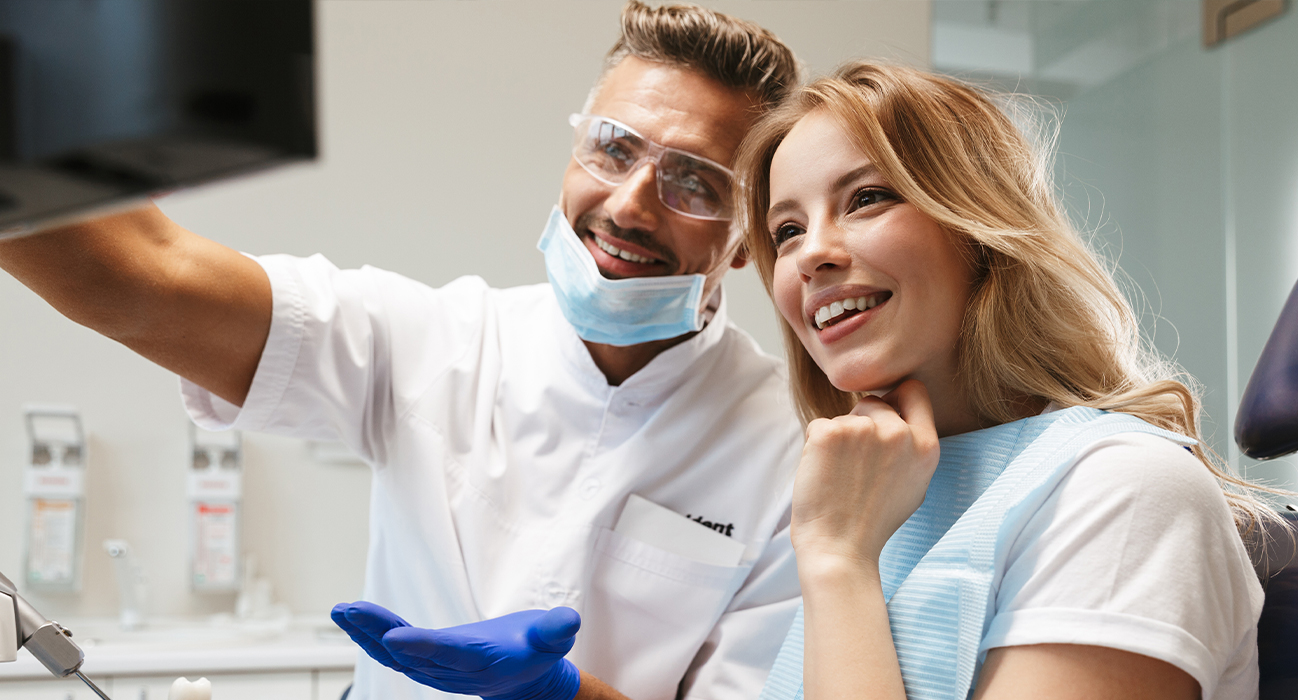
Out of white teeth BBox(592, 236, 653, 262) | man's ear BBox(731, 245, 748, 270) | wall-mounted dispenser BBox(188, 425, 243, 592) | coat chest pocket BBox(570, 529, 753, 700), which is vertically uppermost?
white teeth BBox(592, 236, 653, 262)

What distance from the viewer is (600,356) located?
5.26 feet

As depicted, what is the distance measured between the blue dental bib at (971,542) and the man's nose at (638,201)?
24.9 inches

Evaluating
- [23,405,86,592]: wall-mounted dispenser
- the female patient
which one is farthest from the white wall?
the female patient

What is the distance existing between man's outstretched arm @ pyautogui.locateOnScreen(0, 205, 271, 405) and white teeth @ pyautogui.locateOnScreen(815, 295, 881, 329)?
2.57ft

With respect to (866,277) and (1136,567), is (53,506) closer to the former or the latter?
(866,277)

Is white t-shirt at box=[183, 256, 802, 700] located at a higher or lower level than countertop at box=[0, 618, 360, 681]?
higher

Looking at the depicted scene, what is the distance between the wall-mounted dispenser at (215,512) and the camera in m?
2.77

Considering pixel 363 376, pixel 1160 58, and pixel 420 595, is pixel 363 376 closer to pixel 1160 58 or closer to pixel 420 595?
pixel 420 595

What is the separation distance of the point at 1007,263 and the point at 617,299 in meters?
0.60

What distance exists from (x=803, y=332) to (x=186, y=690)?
78 centimetres

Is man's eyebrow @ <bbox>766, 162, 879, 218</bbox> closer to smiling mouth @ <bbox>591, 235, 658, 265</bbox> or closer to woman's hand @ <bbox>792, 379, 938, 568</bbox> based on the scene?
woman's hand @ <bbox>792, 379, 938, 568</bbox>

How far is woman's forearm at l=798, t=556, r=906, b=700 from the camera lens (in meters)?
0.81

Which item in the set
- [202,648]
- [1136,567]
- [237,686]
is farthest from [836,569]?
[202,648]

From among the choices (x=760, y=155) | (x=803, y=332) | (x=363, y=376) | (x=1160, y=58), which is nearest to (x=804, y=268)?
(x=803, y=332)
